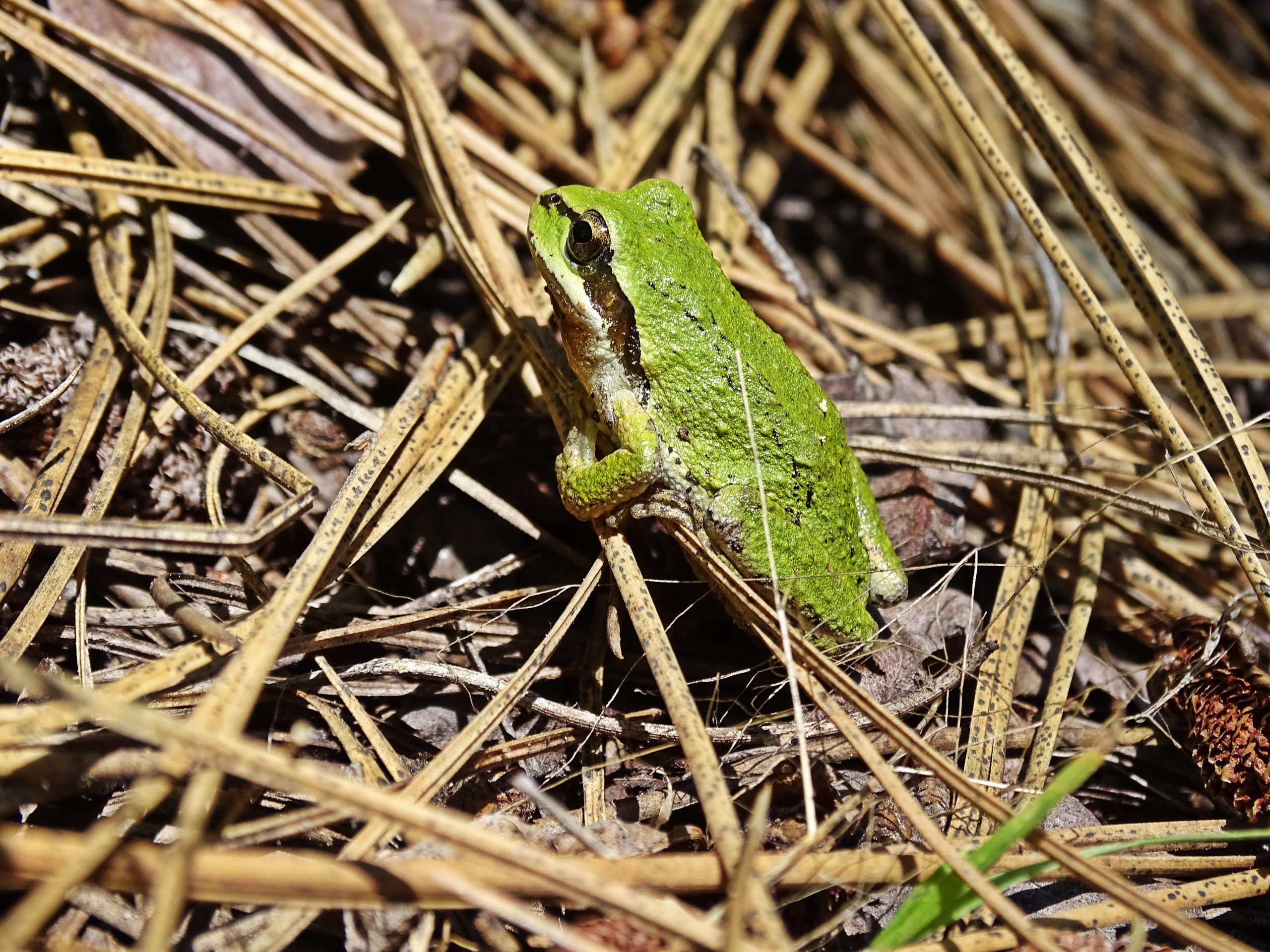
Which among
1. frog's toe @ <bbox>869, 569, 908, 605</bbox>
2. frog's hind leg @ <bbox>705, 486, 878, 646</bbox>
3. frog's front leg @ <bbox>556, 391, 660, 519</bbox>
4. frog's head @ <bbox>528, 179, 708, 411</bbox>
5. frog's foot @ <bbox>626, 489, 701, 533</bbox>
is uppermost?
frog's head @ <bbox>528, 179, 708, 411</bbox>

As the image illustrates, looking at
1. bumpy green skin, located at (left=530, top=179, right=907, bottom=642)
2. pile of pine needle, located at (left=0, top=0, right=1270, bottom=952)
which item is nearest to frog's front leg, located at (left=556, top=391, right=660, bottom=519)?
bumpy green skin, located at (left=530, top=179, right=907, bottom=642)

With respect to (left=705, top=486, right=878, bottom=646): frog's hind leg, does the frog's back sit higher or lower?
higher

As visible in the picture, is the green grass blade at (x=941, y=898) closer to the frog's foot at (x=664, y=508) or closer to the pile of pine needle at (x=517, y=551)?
the pile of pine needle at (x=517, y=551)

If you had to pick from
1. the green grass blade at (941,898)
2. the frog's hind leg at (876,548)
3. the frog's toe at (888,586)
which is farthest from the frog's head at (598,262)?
the green grass blade at (941,898)

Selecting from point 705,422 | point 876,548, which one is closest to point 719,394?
point 705,422

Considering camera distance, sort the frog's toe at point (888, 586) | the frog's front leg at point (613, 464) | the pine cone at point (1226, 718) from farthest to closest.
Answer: the frog's toe at point (888, 586) → the frog's front leg at point (613, 464) → the pine cone at point (1226, 718)

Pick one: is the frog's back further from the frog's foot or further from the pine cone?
the pine cone

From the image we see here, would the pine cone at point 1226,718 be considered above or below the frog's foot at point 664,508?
below

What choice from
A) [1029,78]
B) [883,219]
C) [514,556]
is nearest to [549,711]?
[514,556]
